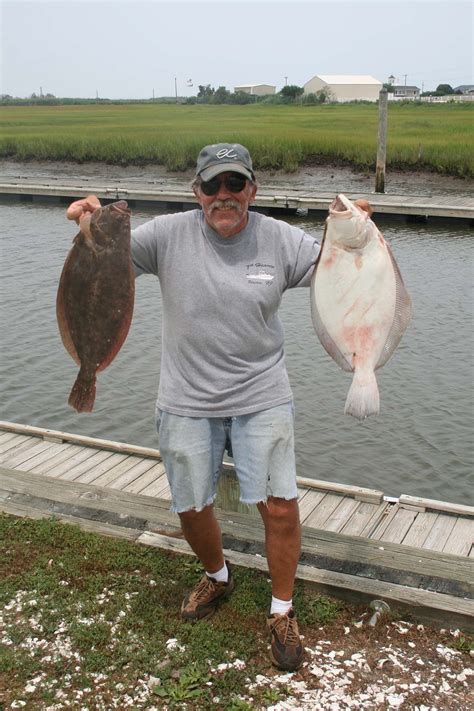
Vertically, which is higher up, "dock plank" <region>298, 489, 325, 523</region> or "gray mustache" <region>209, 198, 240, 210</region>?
"gray mustache" <region>209, 198, 240, 210</region>

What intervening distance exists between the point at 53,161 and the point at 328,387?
28378 millimetres

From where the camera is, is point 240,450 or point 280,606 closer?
point 240,450

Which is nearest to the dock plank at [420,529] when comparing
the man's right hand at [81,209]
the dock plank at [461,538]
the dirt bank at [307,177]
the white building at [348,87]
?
the dock plank at [461,538]

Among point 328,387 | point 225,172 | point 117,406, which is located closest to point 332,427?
point 328,387

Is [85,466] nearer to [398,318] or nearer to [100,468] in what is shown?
[100,468]

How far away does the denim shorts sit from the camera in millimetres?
3139

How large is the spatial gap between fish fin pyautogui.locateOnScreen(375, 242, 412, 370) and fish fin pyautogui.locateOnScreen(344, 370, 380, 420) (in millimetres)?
102

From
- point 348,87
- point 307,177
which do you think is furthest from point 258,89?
point 307,177

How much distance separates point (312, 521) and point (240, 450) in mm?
1866

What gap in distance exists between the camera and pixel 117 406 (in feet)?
27.9

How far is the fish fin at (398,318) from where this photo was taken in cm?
281

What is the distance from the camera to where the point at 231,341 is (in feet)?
10.2

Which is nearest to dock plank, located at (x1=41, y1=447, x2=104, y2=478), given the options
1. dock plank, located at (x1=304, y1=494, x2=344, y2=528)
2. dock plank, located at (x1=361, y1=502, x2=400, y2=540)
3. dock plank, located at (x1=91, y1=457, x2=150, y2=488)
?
dock plank, located at (x1=91, y1=457, x2=150, y2=488)

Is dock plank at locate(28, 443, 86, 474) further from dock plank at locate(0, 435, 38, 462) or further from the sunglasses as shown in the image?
the sunglasses
